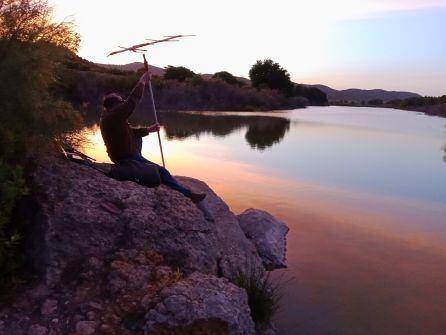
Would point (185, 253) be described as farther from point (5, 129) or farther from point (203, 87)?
point (203, 87)

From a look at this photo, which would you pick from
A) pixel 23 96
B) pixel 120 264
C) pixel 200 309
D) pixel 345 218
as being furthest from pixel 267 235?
pixel 23 96

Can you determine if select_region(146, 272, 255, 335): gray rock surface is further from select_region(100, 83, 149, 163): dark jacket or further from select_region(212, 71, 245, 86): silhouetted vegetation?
select_region(212, 71, 245, 86): silhouetted vegetation

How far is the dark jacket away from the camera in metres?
6.23

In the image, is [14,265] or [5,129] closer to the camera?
[14,265]

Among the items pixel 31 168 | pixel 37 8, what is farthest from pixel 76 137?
pixel 37 8

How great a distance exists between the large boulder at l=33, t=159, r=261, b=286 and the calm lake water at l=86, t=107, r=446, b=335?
3.96 ft

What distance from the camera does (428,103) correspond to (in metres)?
74.9

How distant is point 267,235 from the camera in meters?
8.00

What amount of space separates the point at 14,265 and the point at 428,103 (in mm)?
78953

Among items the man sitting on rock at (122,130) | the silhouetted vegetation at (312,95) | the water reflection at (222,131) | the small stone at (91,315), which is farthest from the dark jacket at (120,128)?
the silhouetted vegetation at (312,95)

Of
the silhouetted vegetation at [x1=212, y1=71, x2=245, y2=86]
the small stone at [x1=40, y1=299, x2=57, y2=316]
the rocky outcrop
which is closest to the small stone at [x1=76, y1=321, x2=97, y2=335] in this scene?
the rocky outcrop

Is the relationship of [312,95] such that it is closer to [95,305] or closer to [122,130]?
[122,130]

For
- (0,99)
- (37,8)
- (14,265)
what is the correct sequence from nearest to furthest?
(14,265) < (0,99) < (37,8)

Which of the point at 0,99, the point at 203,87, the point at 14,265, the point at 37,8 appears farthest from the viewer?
the point at 203,87
